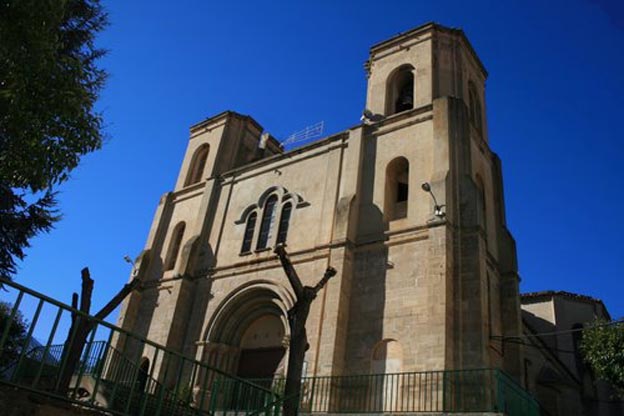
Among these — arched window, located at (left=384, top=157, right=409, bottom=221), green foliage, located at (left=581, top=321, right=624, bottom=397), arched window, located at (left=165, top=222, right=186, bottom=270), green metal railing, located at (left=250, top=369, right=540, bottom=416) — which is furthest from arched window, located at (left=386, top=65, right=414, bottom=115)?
arched window, located at (left=165, top=222, right=186, bottom=270)

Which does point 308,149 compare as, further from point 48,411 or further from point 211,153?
point 48,411

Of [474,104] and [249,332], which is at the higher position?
[474,104]

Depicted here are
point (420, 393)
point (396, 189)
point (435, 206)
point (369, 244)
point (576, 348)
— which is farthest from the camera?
point (576, 348)

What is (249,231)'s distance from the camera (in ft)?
71.1

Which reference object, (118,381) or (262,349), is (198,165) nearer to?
(262,349)

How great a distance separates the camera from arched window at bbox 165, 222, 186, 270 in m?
24.1

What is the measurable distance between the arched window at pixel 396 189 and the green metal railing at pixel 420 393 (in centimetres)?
579

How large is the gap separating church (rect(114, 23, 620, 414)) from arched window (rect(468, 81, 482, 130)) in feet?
0.33

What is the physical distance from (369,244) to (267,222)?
5.53 m

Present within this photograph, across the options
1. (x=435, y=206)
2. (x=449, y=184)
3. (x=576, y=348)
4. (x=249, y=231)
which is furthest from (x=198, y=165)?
(x=576, y=348)

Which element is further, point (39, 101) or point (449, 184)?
point (449, 184)

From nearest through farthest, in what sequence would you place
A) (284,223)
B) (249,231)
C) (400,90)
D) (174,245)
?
(284,223), (249,231), (400,90), (174,245)

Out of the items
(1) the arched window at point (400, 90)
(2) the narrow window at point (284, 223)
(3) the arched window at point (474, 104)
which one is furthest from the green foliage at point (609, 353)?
(2) the narrow window at point (284, 223)

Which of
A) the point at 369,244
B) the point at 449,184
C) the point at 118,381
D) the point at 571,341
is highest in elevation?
the point at 449,184
